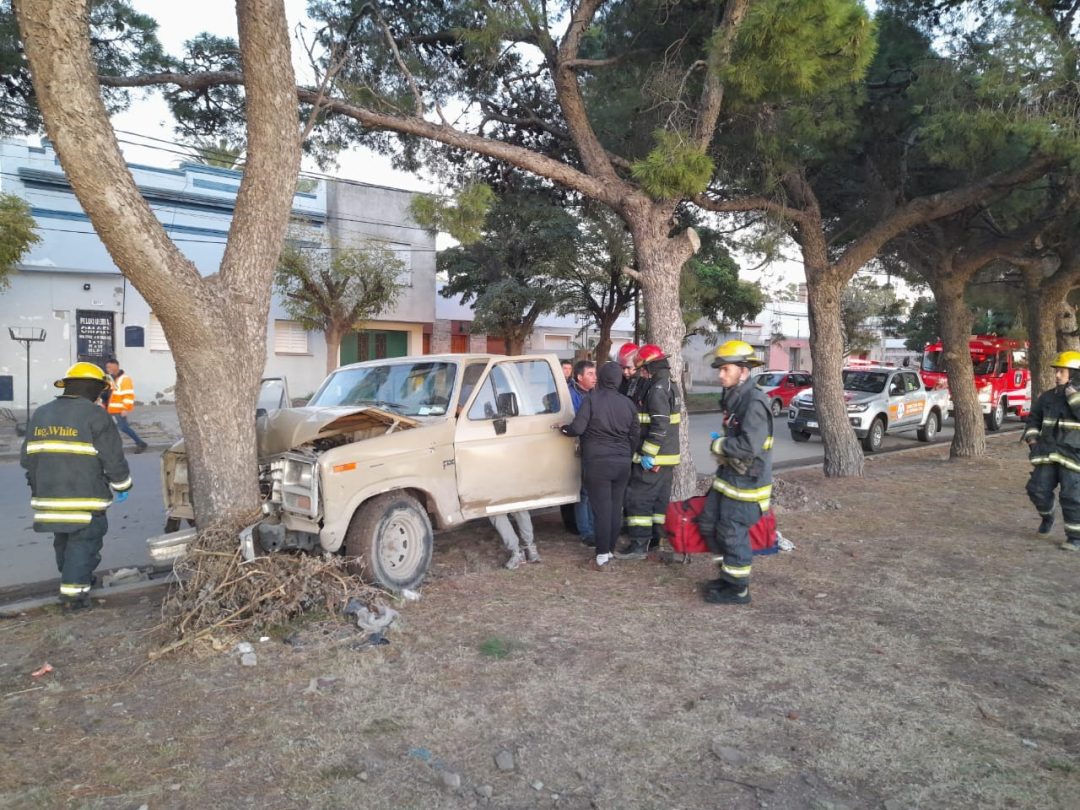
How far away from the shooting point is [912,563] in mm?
6672

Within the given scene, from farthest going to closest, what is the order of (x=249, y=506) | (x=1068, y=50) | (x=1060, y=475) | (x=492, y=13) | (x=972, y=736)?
(x=1068, y=50)
(x=492, y=13)
(x=1060, y=475)
(x=249, y=506)
(x=972, y=736)

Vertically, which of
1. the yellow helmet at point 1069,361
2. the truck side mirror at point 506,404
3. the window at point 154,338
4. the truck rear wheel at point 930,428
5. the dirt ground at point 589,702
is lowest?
the dirt ground at point 589,702

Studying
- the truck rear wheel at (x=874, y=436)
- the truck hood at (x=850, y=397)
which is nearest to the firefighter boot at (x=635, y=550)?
the truck hood at (x=850, y=397)

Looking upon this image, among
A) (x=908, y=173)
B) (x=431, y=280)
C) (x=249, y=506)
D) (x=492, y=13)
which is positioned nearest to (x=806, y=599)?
(x=249, y=506)

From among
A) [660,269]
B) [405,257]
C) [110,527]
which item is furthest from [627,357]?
[405,257]

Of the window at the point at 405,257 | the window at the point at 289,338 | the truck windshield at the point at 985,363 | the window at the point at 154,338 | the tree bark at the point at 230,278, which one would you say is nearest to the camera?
the tree bark at the point at 230,278

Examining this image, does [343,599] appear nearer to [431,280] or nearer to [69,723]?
[69,723]

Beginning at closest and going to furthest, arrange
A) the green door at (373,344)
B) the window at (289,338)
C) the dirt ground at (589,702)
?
the dirt ground at (589,702) < the window at (289,338) < the green door at (373,344)

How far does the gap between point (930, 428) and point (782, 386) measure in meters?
5.64

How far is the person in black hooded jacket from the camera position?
20.7ft

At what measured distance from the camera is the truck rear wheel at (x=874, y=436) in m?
15.7

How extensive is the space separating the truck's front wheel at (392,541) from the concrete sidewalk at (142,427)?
9.84 meters

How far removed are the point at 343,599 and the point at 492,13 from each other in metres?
5.96

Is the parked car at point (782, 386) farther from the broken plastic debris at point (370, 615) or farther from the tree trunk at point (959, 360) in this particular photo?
the broken plastic debris at point (370, 615)
